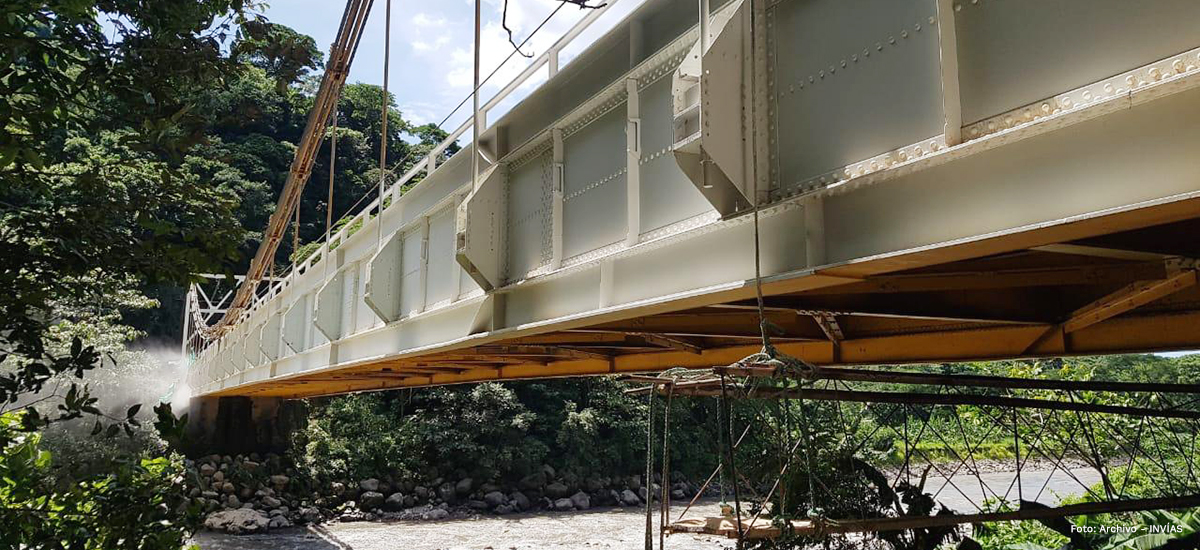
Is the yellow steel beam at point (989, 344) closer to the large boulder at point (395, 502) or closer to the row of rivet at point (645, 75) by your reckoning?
the row of rivet at point (645, 75)

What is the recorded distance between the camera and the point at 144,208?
3852 millimetres

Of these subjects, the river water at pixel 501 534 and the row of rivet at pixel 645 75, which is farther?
the river water at pixel 501 534

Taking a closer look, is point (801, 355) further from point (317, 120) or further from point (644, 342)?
point (317, 120)

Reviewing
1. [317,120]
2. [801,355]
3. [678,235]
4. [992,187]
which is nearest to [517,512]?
[317,120]

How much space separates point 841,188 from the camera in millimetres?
4113

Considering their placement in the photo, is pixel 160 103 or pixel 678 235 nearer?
pixel 160 103

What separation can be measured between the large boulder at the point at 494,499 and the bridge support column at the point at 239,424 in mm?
8115

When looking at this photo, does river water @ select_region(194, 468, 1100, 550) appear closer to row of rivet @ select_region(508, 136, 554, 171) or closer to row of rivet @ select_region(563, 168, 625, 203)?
row of rivet @ select_region(508, 136, 554, 171)

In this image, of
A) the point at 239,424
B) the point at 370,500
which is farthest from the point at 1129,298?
the point at 239,424

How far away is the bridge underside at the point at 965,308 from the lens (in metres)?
4.08

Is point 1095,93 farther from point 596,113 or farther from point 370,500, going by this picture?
point 370,500

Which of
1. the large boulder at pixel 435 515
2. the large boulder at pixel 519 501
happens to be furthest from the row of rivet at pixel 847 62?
the large boulder at pixel 519 501

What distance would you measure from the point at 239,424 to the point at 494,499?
10070mm

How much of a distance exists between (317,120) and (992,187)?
21347mm
